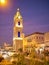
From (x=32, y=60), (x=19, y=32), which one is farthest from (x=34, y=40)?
(x=32, y=60)

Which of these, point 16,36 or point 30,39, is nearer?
point 16,36

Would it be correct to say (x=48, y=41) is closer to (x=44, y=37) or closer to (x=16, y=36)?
(x=44, y=37)

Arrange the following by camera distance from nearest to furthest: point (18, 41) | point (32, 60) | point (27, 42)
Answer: point (32, 60), point (18, 41), point (27, 42)

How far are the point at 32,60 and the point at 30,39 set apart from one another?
140 feet

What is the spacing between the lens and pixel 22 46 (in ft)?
144

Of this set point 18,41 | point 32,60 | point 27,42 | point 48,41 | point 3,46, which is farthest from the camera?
point 3,46

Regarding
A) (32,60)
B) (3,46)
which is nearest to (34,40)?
(3,46)

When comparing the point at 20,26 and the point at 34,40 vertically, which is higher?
the point at 20,26

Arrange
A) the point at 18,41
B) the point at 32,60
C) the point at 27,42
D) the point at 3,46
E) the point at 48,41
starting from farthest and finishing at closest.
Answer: the point at 3,46, the point at 27,42, the point at 18,41, the point at 48,41, the point at 32,60

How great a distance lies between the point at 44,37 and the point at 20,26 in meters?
6.35

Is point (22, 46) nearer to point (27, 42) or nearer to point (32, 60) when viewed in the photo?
point (27, 42)

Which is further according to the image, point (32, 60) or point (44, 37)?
point (44, 37)

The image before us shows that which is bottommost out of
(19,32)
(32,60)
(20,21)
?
(32,60)

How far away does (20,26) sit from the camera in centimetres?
4416
